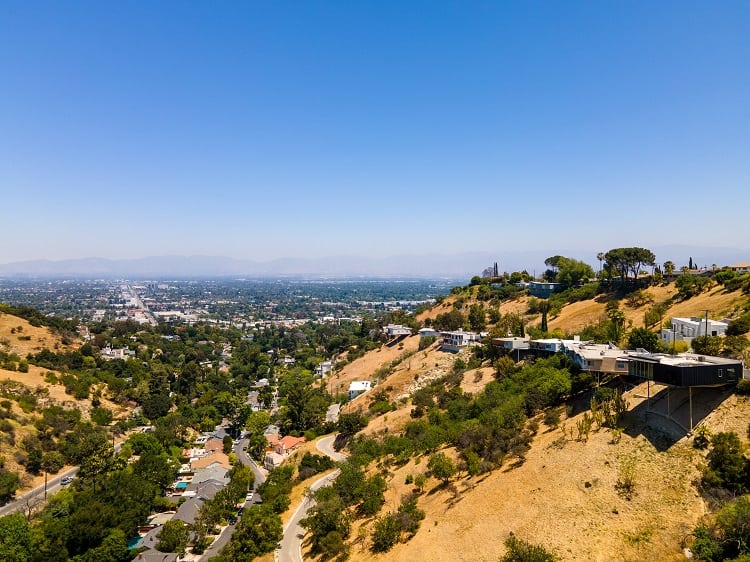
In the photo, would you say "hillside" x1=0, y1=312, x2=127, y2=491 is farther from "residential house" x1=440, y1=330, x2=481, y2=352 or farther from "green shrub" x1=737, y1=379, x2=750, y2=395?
"green shrub" x1=737, y1=379, x2=750, y2=395

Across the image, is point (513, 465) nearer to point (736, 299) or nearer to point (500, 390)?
point (500, 390)

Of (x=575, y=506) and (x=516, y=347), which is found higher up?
(x=516, y=347)

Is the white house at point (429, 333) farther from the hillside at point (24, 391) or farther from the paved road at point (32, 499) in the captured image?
the paved road at point (32, 499)

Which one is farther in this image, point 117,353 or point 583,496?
point 117,353

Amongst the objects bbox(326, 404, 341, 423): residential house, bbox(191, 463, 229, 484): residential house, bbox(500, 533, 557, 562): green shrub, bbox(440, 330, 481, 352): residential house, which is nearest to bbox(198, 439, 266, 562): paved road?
bbox(191, 463, 229, 484): residential house

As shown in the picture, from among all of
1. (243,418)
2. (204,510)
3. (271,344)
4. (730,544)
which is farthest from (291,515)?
(271,344)

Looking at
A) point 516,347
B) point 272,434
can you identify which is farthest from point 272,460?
point 516,347

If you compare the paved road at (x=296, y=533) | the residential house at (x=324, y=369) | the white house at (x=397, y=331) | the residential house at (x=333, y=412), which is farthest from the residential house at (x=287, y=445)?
the white house at (x=397, y=331)

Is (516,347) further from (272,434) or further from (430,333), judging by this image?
(272,434)
